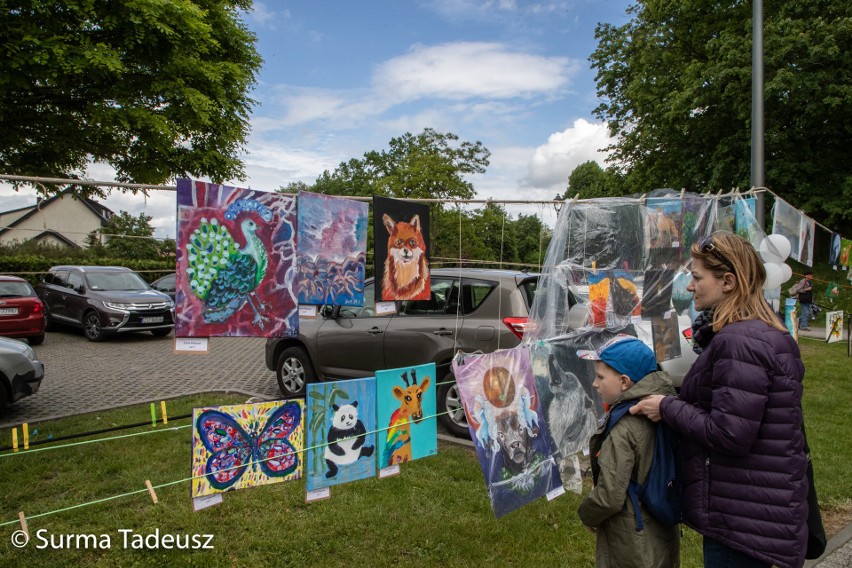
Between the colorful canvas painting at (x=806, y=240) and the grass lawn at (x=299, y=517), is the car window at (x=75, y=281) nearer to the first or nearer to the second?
the grass lawn at (x=299, y=517)

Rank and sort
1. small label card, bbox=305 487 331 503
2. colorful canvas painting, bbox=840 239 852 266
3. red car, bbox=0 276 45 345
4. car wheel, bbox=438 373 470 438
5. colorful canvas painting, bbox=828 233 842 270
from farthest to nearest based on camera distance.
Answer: red car, bbox=0 276 45 345
colorful canvas painting, bbox=840 239 852 266
colorful canvas painting, bbox=828 233 842 270
car wheel, bbox=438 373 470 438
small label card, bbox=305 487 331 503

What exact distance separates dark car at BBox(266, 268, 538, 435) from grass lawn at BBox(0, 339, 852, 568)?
108 centimetres

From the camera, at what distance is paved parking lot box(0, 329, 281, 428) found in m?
6.74

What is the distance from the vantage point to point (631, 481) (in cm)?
214

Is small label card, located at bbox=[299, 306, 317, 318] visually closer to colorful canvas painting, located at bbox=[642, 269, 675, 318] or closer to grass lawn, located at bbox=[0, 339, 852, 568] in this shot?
grass lawn, located at bbox=[0, 339, 852, 568]

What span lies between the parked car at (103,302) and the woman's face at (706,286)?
11942mm

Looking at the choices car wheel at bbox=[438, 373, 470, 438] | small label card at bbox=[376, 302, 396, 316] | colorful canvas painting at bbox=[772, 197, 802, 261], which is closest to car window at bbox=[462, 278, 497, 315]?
car wheel at bbox=[438, 373, 470, 438]

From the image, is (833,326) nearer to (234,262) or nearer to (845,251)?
(845,251)

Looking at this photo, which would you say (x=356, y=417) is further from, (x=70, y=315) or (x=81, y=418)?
A: (x=70, y=315)

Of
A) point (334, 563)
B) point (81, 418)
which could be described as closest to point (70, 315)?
point (81, 418)

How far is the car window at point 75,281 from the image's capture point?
1195cm

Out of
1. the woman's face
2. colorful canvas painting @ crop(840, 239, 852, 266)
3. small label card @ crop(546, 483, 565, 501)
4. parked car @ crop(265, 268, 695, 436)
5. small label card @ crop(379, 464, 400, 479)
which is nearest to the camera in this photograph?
the woman's face

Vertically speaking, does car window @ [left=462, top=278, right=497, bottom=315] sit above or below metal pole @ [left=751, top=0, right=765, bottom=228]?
below

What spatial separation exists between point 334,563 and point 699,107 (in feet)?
65.0
